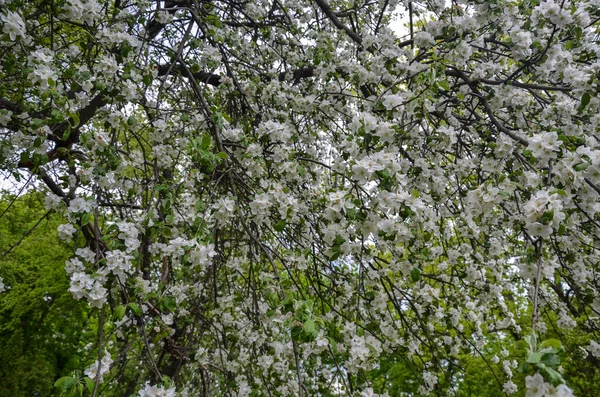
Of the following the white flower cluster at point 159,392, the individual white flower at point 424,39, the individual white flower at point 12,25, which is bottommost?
the white flower cluster at point 159,392

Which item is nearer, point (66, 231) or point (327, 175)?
point (66, 231)

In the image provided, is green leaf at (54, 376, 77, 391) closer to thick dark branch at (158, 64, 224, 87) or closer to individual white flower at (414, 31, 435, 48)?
thick dark branch at (158, 64, 224, 87)

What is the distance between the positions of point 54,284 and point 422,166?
8.65 m

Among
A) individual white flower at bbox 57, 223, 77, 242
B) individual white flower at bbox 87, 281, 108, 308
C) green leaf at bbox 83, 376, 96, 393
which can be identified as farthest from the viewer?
individual white flower at bbox 57, 223, 77, 242

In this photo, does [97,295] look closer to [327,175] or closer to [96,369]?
[96,369]

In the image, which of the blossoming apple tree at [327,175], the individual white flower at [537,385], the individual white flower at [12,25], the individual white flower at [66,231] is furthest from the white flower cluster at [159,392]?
the individual white flower at [12,25]

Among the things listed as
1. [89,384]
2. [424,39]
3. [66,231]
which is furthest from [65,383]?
[424,39]

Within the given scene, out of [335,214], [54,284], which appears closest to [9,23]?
[335,214]

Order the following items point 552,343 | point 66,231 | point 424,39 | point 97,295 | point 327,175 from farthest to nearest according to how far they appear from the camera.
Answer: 1. point 327,175
2. point 424,39
3. point 66,231
4. point 97,295
5. point 552,343

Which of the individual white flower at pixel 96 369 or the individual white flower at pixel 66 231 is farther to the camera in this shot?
the individual white flower at pixel 66 231

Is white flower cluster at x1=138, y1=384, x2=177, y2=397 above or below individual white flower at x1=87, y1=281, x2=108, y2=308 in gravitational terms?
below

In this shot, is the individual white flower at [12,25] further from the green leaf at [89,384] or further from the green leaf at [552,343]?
the green leaf at [552,343]

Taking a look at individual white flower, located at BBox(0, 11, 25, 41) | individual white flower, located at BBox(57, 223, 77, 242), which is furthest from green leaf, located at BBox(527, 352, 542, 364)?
individual white flower, located at BBox(0, 11, 25, 41)

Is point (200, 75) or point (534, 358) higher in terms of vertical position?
point (200, 75)
